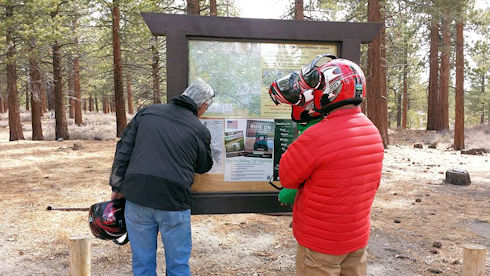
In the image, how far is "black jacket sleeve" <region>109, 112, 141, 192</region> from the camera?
2805mm

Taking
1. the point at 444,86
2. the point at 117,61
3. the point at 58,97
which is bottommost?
the point at 58,97

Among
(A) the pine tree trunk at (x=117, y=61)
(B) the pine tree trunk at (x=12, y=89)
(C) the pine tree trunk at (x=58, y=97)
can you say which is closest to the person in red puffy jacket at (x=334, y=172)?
(B) the pine tree trunk at (x=12, y=89)

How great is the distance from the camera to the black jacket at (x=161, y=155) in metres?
2.66

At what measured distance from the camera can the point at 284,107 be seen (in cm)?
369

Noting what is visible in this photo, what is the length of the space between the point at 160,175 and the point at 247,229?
332 cm

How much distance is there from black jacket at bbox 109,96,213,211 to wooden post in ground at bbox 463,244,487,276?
222 centimetres

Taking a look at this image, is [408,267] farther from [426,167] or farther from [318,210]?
[426,167]

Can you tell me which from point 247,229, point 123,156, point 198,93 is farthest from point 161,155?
point 247,229

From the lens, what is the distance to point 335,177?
2125mm

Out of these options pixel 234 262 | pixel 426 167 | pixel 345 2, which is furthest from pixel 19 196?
pixel 345 2

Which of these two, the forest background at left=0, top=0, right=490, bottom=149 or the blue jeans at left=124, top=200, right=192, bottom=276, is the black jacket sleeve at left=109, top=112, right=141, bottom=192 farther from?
the forest background at left=0, top=0, right=490, bottom=149

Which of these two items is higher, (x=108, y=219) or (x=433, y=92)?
(x=433, y=92)

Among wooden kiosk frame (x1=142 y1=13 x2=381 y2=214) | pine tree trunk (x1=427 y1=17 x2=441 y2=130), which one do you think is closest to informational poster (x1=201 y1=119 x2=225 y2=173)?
wooden kiosk frame (x1=142 y1=13 x2=381 y2=214)

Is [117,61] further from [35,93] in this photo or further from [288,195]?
[288,195]
